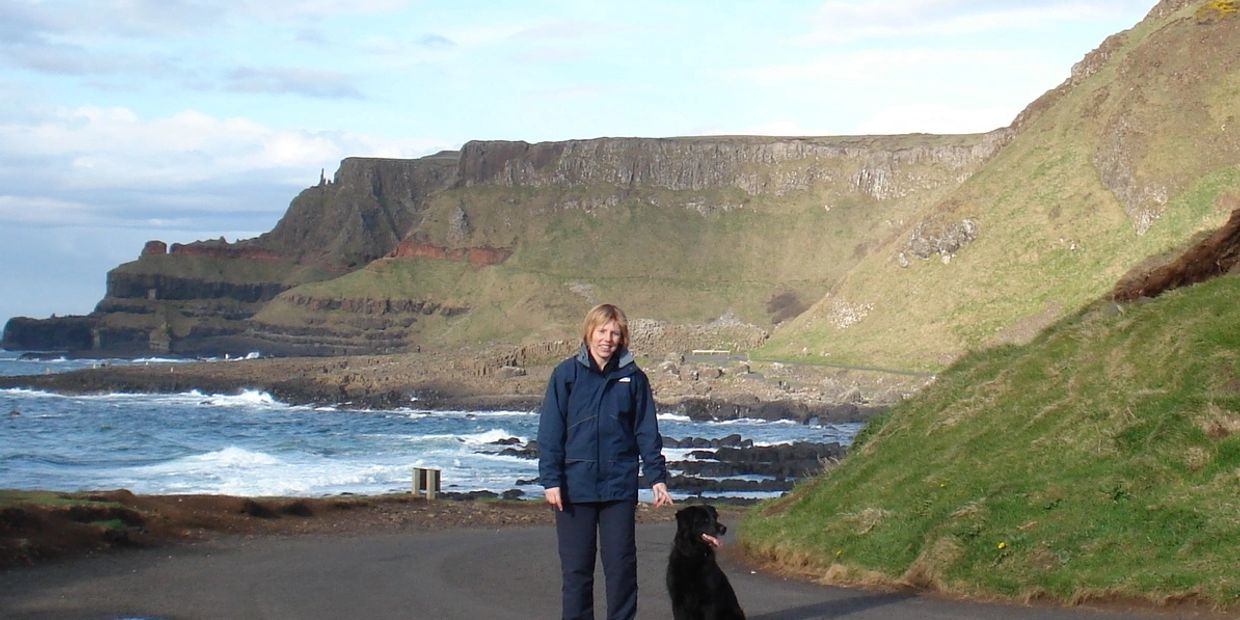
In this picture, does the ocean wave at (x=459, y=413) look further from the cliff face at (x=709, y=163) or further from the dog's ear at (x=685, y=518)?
the cliff face at (x=709, y=163)

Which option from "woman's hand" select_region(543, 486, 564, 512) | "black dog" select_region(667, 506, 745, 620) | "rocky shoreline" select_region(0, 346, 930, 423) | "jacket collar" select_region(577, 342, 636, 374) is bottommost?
"rocky shoreline" select_region(0, 346, 930, 423)

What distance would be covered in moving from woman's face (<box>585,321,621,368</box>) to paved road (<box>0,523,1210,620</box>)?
3.73 meters

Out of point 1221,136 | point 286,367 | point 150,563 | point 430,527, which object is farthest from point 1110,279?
point 286,367

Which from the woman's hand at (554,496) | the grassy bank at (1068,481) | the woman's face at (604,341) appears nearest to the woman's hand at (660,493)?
the woman's hand at (554,496)

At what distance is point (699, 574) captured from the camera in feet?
31.2

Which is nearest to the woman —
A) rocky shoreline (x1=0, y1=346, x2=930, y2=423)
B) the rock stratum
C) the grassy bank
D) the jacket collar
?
the jacket collar

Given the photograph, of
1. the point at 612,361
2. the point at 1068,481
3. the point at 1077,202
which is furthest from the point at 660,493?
the point at 1077,202

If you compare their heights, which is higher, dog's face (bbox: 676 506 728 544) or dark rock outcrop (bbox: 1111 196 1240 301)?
dark rock outcrop (bbox: 1111 196 1240 301)

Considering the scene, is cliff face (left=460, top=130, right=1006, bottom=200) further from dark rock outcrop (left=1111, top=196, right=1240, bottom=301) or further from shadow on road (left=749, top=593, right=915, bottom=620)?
shadow on road (left=749, top=593, right=915, bottom=620)

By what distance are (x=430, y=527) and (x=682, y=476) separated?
64.5ft

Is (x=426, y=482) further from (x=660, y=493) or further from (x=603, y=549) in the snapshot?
(x=660, y=493)

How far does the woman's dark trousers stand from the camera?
30.2 feet

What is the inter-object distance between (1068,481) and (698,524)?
501 centimetres

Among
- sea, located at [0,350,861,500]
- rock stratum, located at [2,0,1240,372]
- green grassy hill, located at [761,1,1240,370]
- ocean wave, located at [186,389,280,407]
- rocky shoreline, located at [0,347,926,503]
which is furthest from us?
ocean wave, located at [186,389,280,407]
